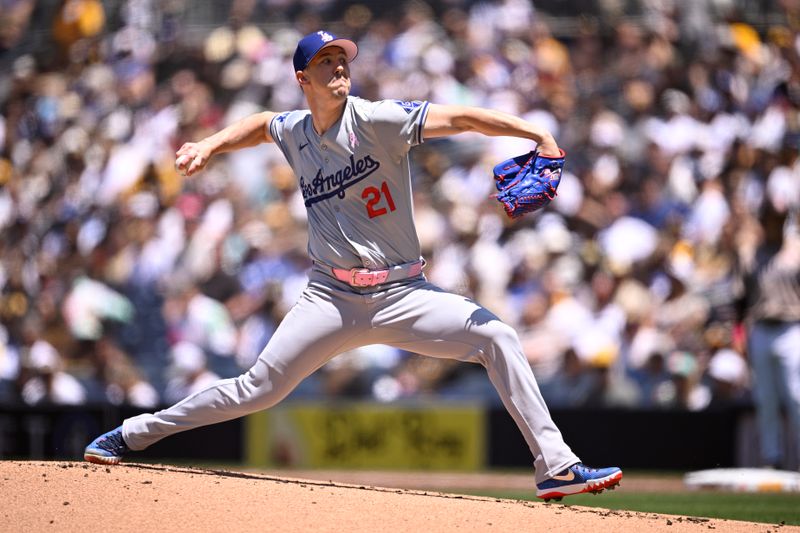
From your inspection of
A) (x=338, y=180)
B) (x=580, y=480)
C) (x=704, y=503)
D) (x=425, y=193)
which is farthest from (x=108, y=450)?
(x=425, y=193)

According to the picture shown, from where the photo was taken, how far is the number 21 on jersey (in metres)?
5.50

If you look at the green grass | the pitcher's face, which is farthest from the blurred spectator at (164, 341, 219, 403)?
the pitcher's face

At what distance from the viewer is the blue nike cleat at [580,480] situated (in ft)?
17.5

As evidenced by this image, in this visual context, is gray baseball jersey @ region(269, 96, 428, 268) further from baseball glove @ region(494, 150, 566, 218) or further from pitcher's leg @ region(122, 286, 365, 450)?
baseball glove @ region(494, 150, 566, 218)

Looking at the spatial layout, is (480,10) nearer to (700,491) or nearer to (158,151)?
(158,151)

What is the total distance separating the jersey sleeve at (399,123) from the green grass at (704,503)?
98.9 inches

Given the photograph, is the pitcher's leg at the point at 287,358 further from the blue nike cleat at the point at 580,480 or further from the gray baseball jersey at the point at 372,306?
the blue nike cleat at the point at 580,480

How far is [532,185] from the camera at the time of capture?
5.36 meters

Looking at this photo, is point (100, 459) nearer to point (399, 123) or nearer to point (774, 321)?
point (399, 123)

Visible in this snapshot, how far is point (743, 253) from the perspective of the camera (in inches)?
373

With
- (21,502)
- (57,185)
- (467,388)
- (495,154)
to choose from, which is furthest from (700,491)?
(57,185)

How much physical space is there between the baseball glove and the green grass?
2166 millimetres

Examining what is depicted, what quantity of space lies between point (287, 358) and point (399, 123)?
3.85 ft

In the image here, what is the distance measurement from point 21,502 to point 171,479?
68cm
